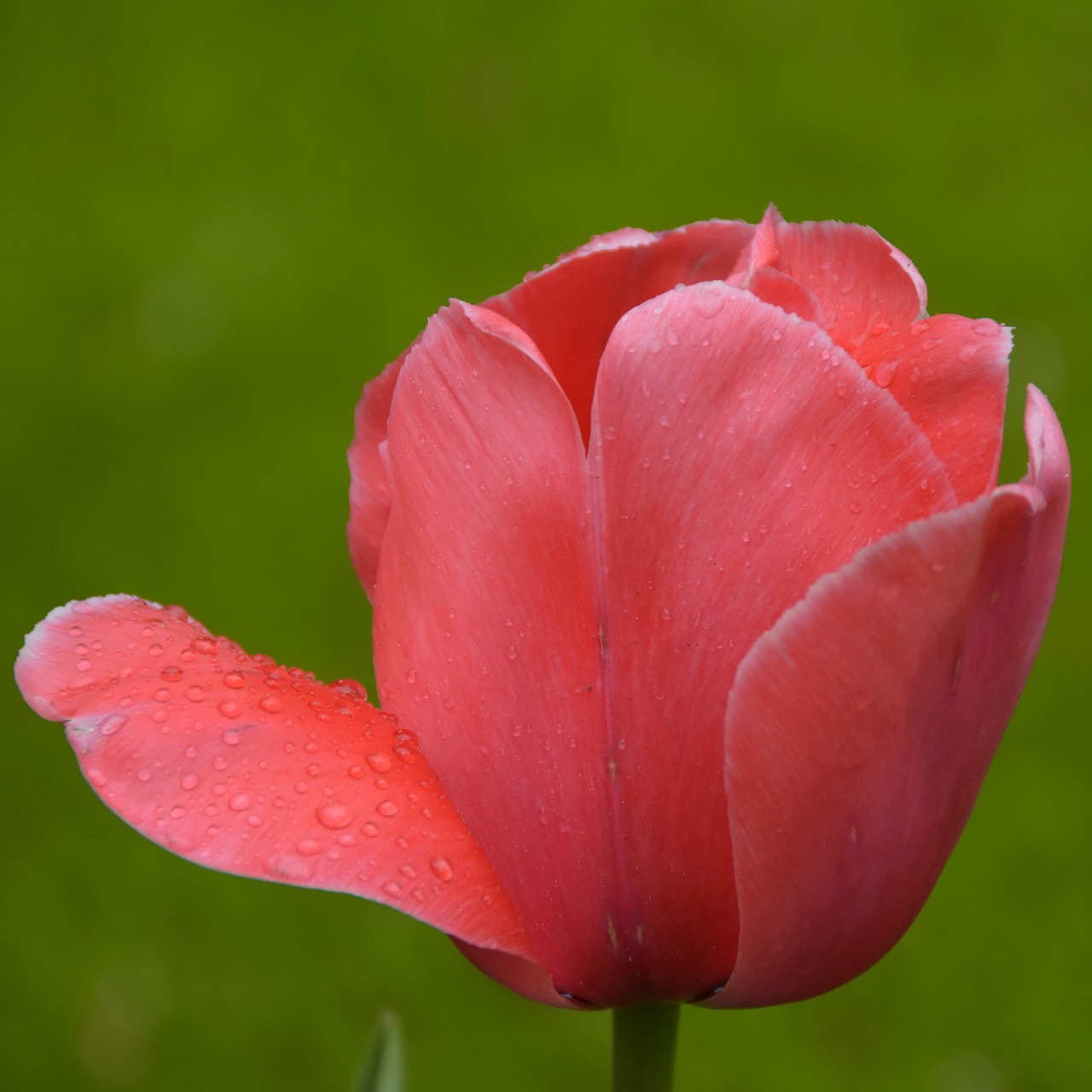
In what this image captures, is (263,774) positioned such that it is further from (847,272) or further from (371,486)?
(847,272)

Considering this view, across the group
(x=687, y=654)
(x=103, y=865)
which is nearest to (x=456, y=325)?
(x=687, y=654)

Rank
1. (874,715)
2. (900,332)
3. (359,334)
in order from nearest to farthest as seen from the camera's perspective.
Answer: (874,715) < (900,332) < (359,334)

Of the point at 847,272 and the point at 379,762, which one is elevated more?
the point at 847,272

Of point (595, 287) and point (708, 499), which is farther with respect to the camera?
point (595, 287)

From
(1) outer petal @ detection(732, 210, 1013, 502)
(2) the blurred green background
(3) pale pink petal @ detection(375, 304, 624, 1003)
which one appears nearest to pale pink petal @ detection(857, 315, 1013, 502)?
(1) outer petal @ detection(732, 210, 1013, 502)

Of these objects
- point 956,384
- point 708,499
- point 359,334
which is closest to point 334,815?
point 708,499

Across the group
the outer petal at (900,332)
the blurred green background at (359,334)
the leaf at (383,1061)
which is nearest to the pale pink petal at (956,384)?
the outer petal at (900,332)

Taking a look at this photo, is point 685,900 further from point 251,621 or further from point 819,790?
point 251,621

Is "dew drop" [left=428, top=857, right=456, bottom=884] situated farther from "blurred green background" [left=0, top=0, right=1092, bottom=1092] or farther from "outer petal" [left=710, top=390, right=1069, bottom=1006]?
"blurred green background" [left=0, top=0, right=1092, bottom=1092]
